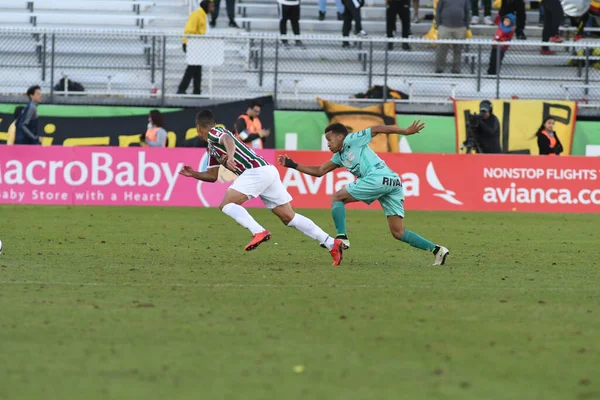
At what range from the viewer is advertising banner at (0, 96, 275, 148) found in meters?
24.8

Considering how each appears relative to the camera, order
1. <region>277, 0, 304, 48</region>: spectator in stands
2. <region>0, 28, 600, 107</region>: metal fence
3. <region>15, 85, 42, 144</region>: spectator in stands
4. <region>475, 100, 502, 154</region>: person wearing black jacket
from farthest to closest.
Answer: <region>277, 0, 304, 48</region>: spectator in stands, <region>0, 28, 600, 107</region>: metal fence, <region>475, 100, 502, 154</region>: person wearing black jacket, <region>15, 85, 42, 144</region>: spectator in stands

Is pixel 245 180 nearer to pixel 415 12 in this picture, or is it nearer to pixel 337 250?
pixel 337 250

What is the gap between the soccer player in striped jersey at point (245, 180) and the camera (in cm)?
1230

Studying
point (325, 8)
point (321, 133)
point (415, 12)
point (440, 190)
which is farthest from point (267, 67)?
point (440, 190)

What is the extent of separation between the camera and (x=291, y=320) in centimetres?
827

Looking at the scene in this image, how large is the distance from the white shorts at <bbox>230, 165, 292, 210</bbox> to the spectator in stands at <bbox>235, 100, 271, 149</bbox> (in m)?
9.81

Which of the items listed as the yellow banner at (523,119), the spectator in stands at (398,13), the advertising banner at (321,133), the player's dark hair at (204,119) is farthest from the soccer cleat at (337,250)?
the spectator in stands at (398,13)

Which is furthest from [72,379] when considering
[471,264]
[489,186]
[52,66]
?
[52,66]

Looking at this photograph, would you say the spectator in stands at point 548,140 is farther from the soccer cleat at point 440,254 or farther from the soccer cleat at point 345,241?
the soccer cleat at point 345,241

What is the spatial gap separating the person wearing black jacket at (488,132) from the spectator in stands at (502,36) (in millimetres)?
2166

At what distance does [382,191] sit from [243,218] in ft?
5.12

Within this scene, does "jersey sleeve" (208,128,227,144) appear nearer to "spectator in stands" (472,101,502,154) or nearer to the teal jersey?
the teal jersey

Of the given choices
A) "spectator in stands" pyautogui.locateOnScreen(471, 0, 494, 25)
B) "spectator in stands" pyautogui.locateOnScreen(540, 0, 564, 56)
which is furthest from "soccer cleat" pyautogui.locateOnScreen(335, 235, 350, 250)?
"spectator in stands" pyautogui.locateOnScreen(471, 0, 494, 25)

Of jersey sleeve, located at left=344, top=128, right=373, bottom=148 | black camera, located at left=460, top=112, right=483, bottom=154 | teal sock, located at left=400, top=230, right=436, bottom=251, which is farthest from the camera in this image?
black camera, located at left=460, top=112, right=483, bottom=154
